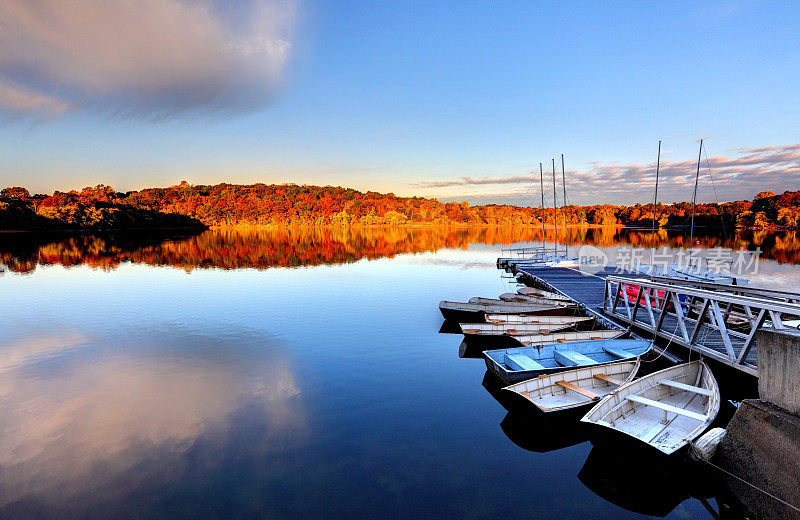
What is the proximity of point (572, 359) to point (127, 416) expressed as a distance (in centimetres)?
1438

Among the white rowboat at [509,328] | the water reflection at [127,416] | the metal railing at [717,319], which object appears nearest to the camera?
the water reflection at [127,416]

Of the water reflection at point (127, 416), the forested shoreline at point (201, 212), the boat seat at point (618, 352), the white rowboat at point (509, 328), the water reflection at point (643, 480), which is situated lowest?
the water reflection at point (643, 480)

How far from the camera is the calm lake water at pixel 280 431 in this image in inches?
334

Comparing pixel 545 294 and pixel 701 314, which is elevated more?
pixel 701 314

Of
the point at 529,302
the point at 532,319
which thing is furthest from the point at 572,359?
the point at 529,302

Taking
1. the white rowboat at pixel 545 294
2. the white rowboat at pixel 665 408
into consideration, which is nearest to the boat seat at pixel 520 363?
the white rowboat at pixel 665 408

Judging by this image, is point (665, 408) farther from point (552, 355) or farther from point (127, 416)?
point (127, 416)

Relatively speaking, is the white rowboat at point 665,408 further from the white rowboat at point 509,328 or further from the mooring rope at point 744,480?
the white rowboat at point 509,328

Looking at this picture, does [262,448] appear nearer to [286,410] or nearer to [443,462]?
[286,410]

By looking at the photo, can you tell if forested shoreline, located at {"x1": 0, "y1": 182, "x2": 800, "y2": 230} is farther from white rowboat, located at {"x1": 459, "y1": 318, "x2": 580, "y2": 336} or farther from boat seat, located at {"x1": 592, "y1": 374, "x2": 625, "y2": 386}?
boat seat, located at {"x1": 592, "y1": 374, "x2": 625, "y2": 386}

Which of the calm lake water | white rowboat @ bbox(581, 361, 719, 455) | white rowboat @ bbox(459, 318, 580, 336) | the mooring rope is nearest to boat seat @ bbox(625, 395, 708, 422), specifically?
white rowboat @ bbox(581, 361, 719, 455)

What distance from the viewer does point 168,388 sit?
1455cm

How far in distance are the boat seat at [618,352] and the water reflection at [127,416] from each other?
441 inches

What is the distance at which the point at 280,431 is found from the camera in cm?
1145
